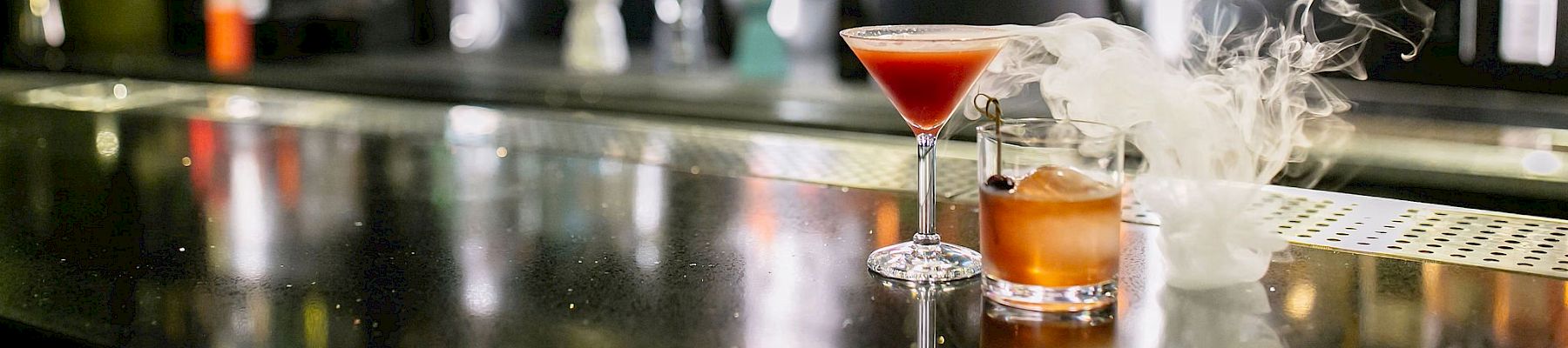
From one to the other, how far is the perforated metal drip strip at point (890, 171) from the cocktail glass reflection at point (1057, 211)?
0.26 metres

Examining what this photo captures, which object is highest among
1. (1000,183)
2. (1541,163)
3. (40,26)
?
(40,26)

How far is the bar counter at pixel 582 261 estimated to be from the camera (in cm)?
95

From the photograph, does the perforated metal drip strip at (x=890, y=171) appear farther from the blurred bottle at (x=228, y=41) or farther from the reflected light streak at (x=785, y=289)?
the blurred bottle at (x=228, y=41)

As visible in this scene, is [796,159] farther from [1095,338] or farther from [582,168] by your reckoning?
[1095,338]

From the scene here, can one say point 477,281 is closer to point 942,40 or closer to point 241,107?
point 942,40

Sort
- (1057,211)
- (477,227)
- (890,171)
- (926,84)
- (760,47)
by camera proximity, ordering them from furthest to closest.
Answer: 1. (760,47)
2. (890,171)
3. (477,227)
4. (926,84)
5. (1057,211)

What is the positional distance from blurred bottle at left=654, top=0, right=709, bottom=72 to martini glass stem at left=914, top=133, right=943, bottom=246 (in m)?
1.86

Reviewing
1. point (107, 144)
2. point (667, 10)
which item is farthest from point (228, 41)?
point (107, 144)

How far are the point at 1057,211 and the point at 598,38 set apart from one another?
2.19m

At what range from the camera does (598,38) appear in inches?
120

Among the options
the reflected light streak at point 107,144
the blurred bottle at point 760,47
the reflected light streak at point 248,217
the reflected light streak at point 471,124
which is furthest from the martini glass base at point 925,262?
the blurred bottle at point 760,47

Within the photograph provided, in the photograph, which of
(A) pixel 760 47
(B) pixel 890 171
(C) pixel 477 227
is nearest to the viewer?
(C) pixel 477 227

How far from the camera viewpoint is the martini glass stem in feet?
3.70

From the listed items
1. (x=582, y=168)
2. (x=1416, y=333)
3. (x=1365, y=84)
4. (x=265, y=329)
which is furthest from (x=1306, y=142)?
(x=1365, y=84)
